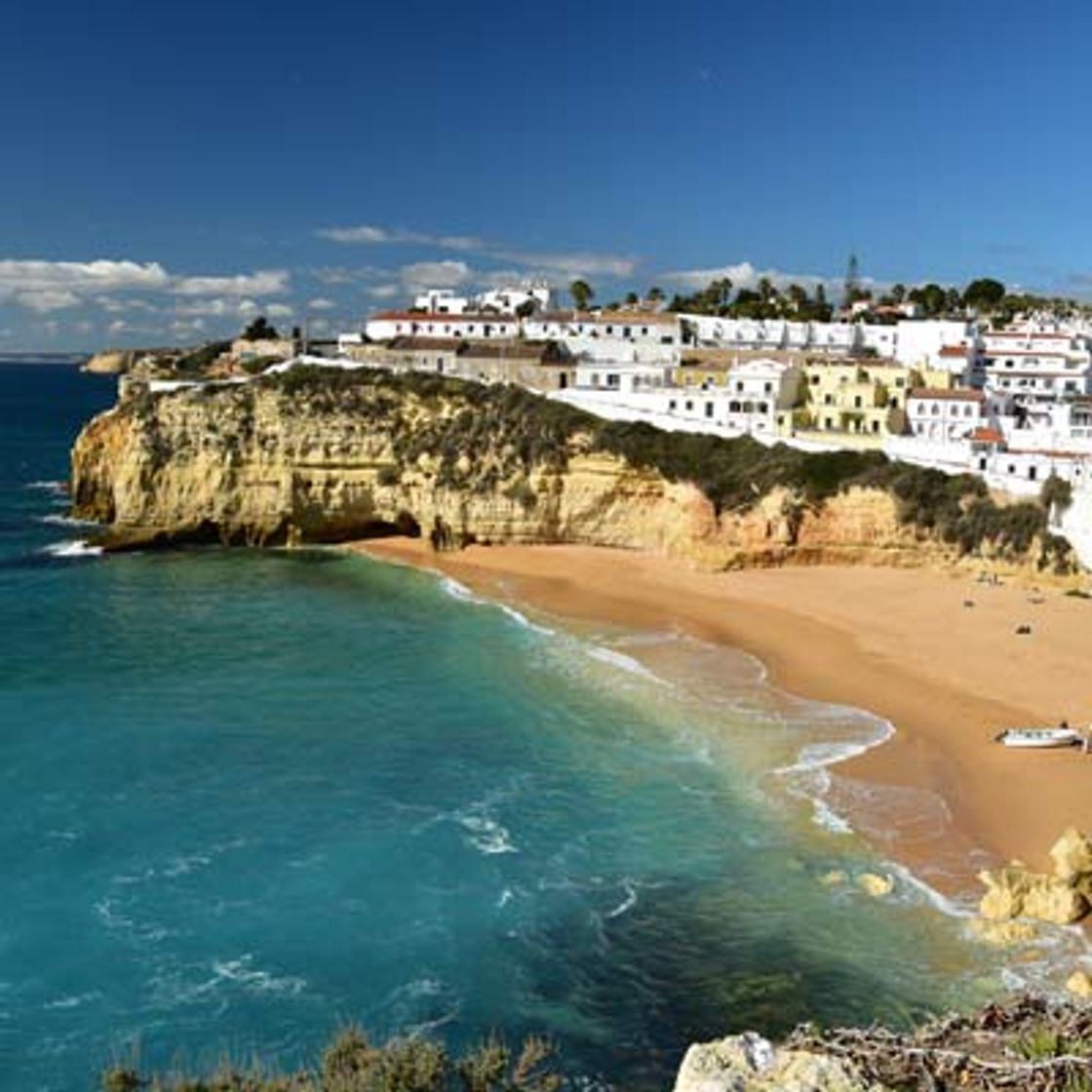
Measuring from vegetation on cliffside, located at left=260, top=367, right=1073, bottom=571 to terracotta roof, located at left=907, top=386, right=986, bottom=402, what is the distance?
11044 millimetres

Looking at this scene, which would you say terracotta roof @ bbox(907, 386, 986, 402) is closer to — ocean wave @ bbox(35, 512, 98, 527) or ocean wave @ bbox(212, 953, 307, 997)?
ocean wave @ bbox(35, 512, 98, 527)

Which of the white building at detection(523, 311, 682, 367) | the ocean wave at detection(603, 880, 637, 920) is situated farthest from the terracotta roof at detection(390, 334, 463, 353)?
the ocean wave at detection(603, 880, 637, 920)

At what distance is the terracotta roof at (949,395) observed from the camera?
5884cm

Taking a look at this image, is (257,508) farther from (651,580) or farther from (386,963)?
(386,963)

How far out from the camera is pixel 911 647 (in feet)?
126

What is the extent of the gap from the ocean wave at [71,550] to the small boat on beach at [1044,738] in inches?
1701

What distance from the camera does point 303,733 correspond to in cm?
3095

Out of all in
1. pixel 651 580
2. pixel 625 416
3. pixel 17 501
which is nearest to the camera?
pixel 651 580

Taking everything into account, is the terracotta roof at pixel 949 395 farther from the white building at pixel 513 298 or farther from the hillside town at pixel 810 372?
the white building at pixel 513 298

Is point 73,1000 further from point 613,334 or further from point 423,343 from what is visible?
point 613,334

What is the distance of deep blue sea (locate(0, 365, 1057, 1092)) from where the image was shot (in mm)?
18297

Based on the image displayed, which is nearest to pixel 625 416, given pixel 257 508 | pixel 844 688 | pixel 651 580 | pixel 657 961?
pixel 651 580

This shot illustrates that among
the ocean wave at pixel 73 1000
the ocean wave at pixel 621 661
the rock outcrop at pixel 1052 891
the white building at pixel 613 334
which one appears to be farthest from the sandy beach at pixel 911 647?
the white building at pixel 613 334

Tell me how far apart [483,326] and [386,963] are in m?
71.4
